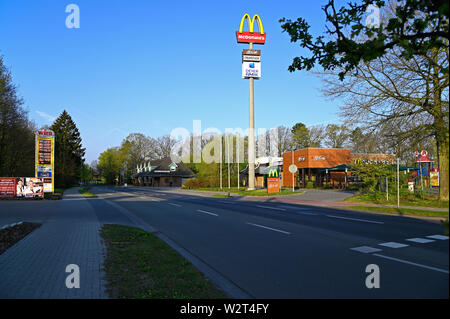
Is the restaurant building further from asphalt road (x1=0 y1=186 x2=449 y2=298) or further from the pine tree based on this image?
the pine tree

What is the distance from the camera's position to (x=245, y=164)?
68438 mm

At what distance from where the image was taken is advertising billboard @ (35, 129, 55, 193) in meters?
28.0

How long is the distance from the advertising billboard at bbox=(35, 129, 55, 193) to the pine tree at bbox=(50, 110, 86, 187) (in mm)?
27543

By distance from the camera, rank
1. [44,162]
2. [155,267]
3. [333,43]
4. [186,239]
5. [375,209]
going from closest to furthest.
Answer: [155,267]
[333,43]
[186,239]
[375,209]
[44,162]

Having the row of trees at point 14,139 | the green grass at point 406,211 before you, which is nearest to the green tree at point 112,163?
the row of trees at point 14,139

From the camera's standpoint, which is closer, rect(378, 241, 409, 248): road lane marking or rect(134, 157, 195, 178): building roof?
rect(378, 241, 409, 248): road lane marking

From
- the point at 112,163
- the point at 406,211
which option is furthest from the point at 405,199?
the point at 112,163

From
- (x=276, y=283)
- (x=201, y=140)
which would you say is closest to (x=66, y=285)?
Answer: (x=276, y=283)

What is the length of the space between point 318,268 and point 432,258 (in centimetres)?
264

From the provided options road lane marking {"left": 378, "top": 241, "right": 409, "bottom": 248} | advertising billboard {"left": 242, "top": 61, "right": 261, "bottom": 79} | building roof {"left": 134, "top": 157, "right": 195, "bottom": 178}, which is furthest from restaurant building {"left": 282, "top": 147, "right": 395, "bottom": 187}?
building roof {"left": 134, "top": 157, "right": 195, "bottom": 178}

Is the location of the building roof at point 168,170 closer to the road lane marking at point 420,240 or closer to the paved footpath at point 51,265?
the paved footpath at point 51,265

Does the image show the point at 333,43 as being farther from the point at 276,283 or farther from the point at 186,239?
the point at 186,239

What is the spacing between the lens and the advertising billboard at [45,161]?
28.0 m

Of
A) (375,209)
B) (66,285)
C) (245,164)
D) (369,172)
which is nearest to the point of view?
(66,285)
